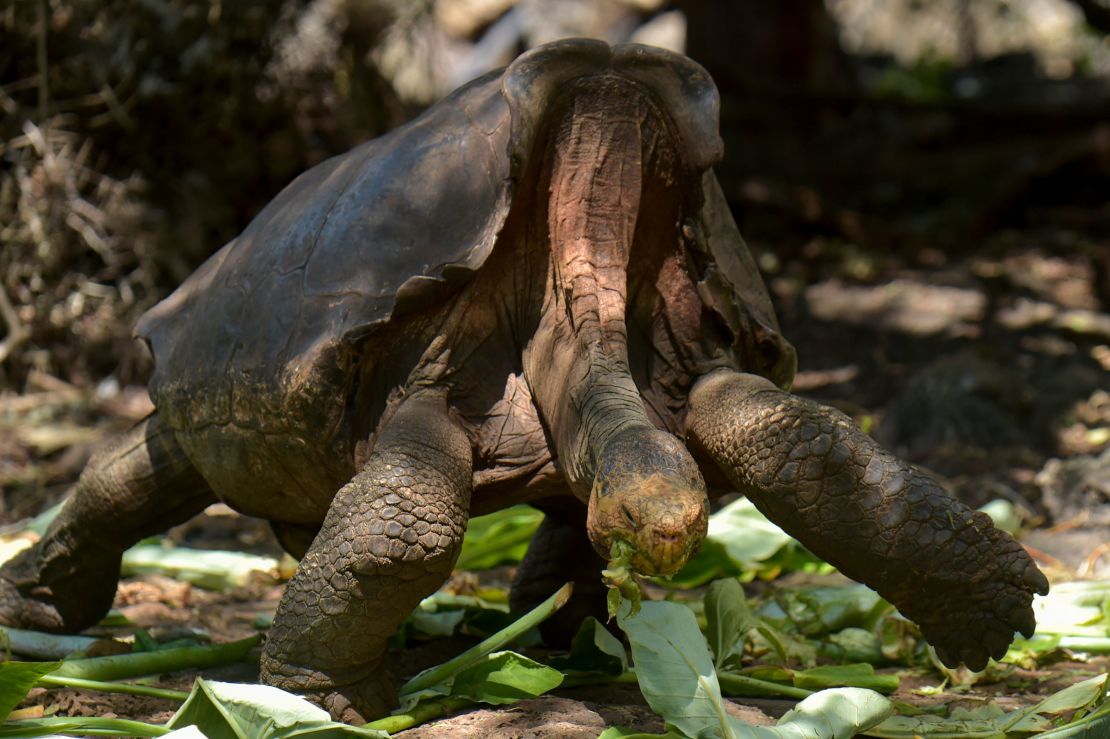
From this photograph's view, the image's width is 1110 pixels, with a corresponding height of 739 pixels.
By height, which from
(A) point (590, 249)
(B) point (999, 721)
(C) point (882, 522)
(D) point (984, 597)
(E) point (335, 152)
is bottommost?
(B) point (999, 721)

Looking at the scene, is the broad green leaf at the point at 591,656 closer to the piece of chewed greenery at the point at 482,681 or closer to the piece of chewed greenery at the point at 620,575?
the piece of chewed greenery at the point at 482,681

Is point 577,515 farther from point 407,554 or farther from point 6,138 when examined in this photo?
point 6,138

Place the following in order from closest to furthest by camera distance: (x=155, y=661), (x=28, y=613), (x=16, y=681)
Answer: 1. (x=16, y=681)
2. (x=155, y=661)
3. (x=28, y=613)

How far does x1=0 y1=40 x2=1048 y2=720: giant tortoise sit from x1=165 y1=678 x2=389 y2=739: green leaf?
0.11 metres

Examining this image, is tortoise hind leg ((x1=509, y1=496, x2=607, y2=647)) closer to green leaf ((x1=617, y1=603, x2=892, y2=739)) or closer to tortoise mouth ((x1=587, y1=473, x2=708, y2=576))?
green leaf ((x1=617, y1=603, x2=892, y2=739))

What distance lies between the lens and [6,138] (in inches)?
288

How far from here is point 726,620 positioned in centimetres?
342

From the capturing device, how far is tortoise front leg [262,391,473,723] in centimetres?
280

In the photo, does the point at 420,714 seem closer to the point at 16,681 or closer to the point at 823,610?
the point at 16,681

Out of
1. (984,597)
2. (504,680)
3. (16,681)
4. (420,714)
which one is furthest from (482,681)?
(984,597)

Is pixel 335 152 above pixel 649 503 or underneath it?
above

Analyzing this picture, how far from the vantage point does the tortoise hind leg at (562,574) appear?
377 cm

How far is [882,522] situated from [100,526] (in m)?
2.19

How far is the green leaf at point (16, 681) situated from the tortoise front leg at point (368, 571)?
1.50 feet
